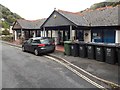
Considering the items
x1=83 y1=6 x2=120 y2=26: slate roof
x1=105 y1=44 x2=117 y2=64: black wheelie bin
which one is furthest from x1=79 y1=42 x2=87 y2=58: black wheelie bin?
x1=83 y1=6 x2=120 y2=26: slate roof

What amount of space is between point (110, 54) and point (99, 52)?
1224 millimetres

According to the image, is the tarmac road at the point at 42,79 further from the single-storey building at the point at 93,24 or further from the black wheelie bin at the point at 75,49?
the single-storey building at the point at 93,24

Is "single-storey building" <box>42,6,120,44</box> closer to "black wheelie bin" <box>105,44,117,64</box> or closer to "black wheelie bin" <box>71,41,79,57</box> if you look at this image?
→ "black wheelie bin" <box>71,41,79,57</box>

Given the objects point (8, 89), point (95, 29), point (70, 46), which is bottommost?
point (8, 89)

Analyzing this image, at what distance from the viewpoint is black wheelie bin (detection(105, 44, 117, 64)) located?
1296 cm

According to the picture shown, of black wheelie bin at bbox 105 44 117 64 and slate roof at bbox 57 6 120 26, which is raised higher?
slate roof at bbox 57 6 120 26

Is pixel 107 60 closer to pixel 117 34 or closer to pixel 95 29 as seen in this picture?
pixel 117 34

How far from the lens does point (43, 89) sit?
8.27 metres

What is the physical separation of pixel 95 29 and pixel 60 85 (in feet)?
51.2

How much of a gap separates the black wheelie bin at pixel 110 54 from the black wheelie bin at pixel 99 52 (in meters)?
0.49

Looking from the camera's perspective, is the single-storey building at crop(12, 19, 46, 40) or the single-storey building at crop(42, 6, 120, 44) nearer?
the single-storey building at crop(42, 6, 120, 44)

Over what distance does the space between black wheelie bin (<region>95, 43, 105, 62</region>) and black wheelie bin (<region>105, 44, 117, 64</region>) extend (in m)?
0.49

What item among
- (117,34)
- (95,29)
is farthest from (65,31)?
(117,34)

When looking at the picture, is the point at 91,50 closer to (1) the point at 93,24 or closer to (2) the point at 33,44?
(2) the point at 33,44
